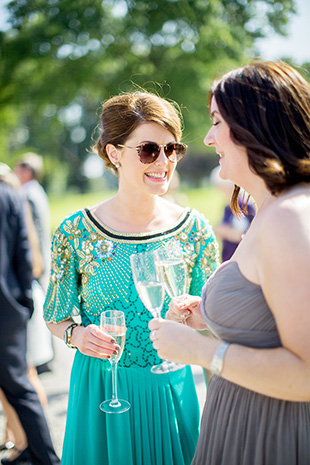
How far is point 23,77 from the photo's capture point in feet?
48.1

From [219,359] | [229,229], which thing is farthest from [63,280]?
[229,229]

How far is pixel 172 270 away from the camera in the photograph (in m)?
1.76

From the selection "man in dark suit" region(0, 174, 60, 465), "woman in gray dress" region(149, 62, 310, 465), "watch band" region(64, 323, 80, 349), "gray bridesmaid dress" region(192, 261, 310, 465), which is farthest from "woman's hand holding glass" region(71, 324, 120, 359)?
"man in dark suit" region(0, 174, 60, 465)

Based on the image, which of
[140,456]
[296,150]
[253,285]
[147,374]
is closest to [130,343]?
[147,374]

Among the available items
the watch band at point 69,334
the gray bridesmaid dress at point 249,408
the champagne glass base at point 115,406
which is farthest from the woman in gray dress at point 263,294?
the watch band at point 69,334

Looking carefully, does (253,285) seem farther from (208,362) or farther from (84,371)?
(84,371)

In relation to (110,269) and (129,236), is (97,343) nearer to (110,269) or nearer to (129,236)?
(110,269)

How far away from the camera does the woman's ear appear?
2350mm

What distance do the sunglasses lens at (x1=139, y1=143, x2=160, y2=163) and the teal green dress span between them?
1.26 feet

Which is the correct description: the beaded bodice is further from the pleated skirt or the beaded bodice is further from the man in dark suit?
the man in dark suit

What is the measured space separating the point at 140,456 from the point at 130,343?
0.54 meters

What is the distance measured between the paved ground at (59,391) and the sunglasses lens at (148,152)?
2.68 metres

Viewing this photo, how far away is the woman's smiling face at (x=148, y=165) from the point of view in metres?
2.24

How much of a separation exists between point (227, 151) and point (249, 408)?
3.09ft
